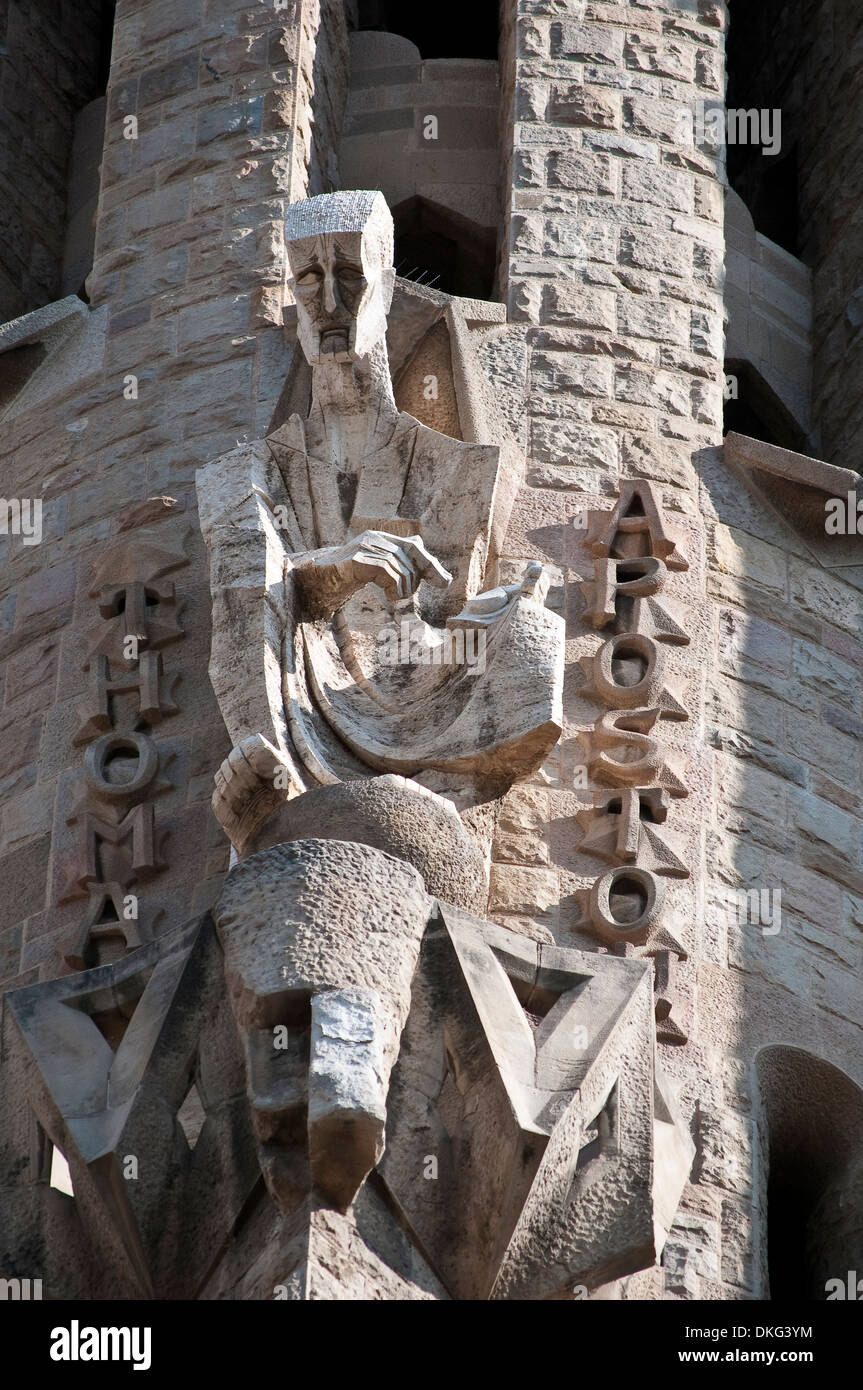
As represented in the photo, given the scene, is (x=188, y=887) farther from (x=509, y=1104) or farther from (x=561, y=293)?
(x=561, y=293)

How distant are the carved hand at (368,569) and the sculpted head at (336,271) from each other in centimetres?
92

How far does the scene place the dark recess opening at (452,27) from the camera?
1412 cm

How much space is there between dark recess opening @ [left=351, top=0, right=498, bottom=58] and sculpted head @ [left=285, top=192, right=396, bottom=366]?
206 inches

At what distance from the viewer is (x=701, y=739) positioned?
941 centimetres

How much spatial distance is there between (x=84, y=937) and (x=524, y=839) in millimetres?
1402

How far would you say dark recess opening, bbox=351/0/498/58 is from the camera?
1412 cm
